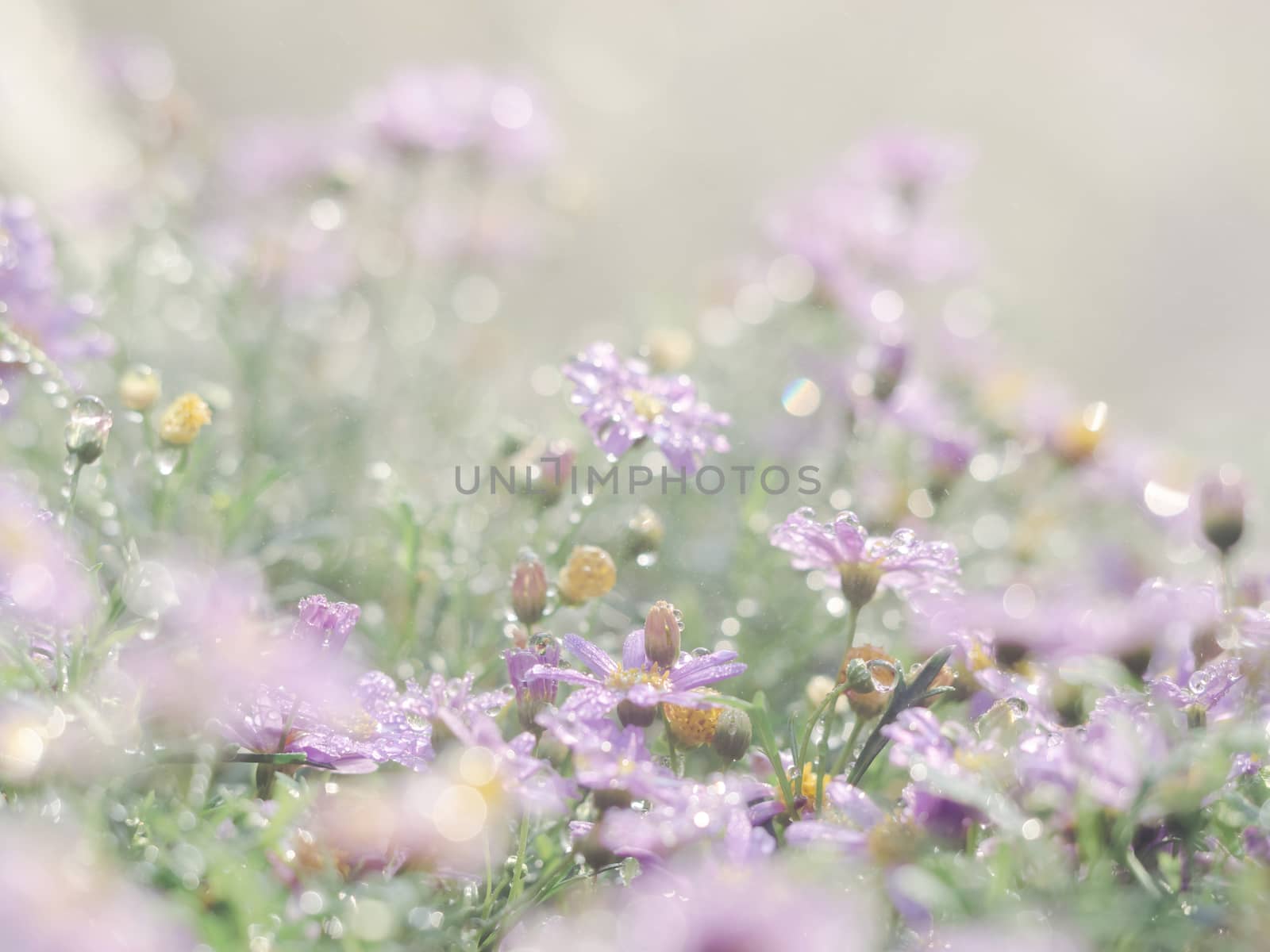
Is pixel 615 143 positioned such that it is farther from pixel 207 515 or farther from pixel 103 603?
pixel 103 603

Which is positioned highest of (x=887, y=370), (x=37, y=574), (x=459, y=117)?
(x=459, y=117)

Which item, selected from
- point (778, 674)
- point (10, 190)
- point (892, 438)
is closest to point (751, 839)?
point (778, 674)

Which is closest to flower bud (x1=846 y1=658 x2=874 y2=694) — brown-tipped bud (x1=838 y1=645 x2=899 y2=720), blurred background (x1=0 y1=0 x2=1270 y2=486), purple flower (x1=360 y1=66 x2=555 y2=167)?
brown-tipped bud (x1=838 y1=645 x2=899 y2=720)

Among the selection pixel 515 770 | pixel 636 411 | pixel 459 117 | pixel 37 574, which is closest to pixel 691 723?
pixel 515 770

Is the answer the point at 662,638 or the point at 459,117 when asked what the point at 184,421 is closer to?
the point at 662,638

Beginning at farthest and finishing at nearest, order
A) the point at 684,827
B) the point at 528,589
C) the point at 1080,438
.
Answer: the point at 1080,438 < the point at 528,589 < the point at 684,827

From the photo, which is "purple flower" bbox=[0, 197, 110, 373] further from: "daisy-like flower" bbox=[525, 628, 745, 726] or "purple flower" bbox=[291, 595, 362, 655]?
"daisy-like flower" bbox=[525, 628, 745, 726]
